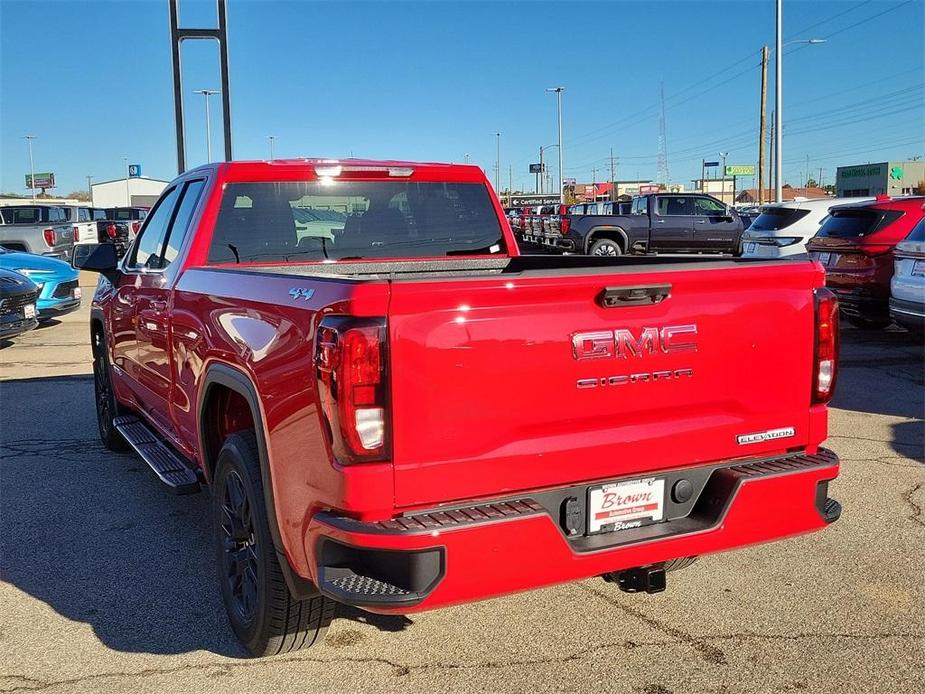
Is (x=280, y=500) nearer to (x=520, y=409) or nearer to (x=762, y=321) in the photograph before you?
(x=520, y=409)

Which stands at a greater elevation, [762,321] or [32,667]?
[762,321]

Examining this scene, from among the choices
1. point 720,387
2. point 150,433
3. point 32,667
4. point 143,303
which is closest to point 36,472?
point 150,433

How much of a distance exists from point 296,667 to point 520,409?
144 centimetres

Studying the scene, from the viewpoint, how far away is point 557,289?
2.72 meters

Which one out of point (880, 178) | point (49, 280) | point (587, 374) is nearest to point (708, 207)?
point (49, 280)

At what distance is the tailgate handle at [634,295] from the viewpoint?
2791 mm

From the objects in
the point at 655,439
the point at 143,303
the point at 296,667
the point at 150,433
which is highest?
the point at 143,303

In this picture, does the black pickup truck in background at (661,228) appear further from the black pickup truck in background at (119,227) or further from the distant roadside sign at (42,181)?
the distant roadside sign at (42,181)

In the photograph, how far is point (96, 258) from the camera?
5.50 metres

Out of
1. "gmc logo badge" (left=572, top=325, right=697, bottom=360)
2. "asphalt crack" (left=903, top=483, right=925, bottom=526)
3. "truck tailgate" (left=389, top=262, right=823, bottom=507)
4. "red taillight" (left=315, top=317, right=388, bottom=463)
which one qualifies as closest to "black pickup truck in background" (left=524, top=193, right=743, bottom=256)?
"asphalt crack" (left=903, top=483, right=925, bottom=526)

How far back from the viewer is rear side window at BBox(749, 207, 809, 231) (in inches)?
560

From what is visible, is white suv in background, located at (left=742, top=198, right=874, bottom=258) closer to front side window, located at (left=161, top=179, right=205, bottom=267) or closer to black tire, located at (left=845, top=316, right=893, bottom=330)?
black tire, located at (left=845, top=316, right=893, bottom=330)

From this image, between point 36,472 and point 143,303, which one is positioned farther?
point 36,472

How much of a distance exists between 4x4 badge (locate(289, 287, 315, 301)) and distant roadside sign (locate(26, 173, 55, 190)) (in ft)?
410
